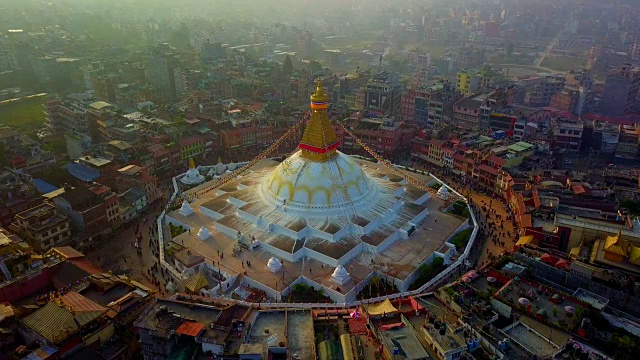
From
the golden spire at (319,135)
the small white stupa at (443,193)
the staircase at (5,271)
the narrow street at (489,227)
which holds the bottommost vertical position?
the narrow street at (489,227)

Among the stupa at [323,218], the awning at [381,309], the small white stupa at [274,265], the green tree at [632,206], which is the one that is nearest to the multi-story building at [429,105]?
the stupa at [323,218]

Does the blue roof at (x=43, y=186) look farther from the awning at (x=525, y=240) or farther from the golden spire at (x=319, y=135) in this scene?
the awning at (x=525, y=240)

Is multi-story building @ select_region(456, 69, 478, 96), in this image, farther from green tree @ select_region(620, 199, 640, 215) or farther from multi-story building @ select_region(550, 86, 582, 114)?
green tree @ select_region(620, 199, 640, 215)

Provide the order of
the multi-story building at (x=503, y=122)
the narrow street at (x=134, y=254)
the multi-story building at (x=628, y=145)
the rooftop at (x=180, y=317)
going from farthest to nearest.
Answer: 1. the multi-story building at (x=503, y=122)
2. the multi-story building at (x=628, y=145)
3. the narrow street at (x=134, y=254)
4. the rooftop at (x=180, y=317)

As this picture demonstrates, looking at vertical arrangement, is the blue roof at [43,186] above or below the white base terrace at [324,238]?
above

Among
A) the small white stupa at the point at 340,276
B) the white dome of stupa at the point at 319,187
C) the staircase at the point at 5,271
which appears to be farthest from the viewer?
the white dome of stupa at the point at 319,187

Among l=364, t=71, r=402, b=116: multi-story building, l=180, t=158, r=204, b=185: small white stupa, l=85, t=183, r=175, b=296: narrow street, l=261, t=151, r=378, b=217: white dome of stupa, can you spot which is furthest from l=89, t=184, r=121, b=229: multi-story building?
l=364, t=71, r=402, b=116: multi-story building

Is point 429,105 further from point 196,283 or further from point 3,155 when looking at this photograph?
point 3,155
